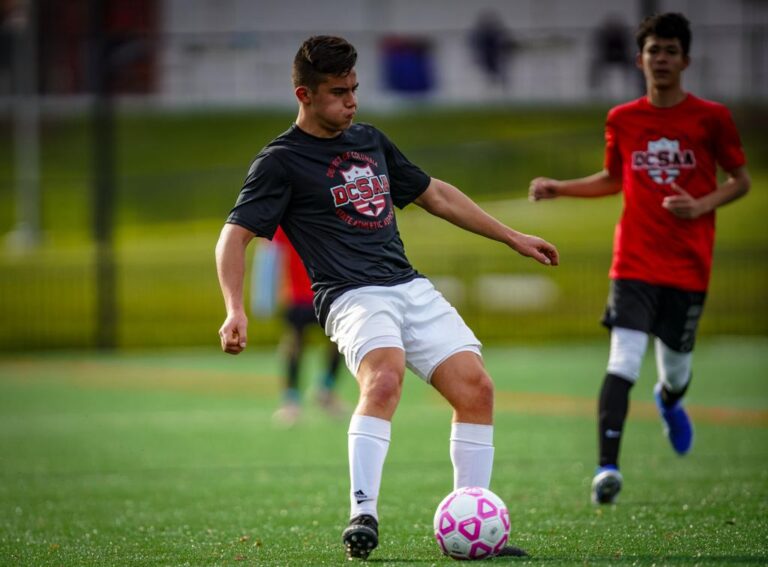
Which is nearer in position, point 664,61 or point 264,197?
point 264,197

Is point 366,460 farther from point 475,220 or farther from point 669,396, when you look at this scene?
point 669,396

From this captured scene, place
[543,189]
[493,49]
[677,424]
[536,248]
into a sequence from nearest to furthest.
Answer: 1. [536,248]
2. [543,189]
3. [677,424]
4. [493,49]

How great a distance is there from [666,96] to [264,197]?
8.70 ft

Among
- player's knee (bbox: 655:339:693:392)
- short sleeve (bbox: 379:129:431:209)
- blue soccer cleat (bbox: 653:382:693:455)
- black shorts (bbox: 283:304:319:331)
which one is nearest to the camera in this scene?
short sleeve (bbox: 379:129:431:209)

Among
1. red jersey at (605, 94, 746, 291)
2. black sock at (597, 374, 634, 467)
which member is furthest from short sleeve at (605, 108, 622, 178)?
black sock at (597, 374, 634, 467)

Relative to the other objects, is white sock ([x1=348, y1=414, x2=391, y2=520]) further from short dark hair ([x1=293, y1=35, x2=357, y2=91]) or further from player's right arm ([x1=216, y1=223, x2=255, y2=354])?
short dark hair ([x1=293, y1=35, x2=357, y2=91])

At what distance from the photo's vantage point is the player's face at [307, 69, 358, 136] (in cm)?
503

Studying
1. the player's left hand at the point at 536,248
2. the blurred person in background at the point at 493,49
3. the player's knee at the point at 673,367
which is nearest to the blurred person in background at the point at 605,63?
the blurred person in background at the point at 493,49

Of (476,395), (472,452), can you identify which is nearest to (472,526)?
(472,452)

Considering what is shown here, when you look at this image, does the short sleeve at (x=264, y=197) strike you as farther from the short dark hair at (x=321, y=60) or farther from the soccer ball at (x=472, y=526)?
the soccer ball at (x=472, y=526)

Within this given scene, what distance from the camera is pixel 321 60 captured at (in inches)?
197

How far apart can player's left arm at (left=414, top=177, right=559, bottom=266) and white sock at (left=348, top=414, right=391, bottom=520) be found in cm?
102

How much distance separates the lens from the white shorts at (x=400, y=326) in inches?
195

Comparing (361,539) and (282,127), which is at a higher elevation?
(282,127)
